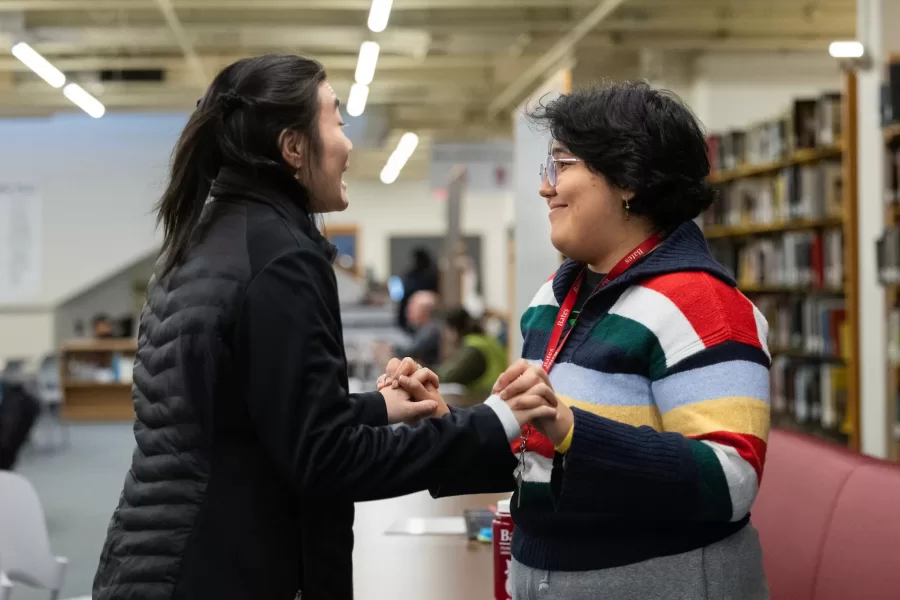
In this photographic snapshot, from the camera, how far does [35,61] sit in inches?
360

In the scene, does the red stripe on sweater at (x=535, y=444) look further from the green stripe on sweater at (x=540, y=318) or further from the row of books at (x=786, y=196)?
the row of books at (x=786, y=196)

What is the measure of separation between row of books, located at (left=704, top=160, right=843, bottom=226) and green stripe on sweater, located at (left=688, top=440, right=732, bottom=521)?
4877 millimetres

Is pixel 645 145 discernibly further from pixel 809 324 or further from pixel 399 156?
pixel 399 156

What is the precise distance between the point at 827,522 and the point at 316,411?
1.17m

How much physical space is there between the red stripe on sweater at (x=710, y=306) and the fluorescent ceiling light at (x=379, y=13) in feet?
22.0

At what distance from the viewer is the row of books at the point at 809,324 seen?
6664 millimetres

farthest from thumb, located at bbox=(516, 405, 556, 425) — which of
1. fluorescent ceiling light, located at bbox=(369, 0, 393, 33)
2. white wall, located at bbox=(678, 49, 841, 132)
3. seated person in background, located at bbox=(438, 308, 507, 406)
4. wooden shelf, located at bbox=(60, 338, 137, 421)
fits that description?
wooden shelf, located at bbox=(60, 338, 137, 421)

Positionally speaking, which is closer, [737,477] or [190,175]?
[737,477]

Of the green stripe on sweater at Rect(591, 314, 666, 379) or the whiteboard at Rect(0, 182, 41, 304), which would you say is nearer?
the green stripe on sweater at Rect(591, 314, 666, 379)

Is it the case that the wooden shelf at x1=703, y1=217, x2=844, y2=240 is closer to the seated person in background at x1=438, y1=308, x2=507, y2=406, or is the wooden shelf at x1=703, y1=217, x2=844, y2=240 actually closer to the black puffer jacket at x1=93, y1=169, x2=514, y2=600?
the seated person in background at x1=438, y1=308, x2=507, y2=406

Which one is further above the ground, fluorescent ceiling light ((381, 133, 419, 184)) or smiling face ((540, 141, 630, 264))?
fluorescent ceiling light ((381, 133, 419, 184))

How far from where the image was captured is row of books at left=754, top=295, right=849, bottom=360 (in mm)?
6664

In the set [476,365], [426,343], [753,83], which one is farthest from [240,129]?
[753,83]

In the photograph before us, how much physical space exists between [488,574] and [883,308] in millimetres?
4375
